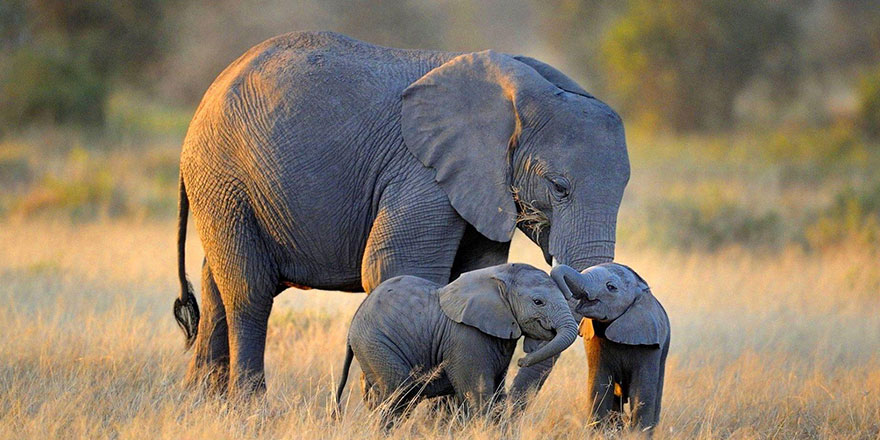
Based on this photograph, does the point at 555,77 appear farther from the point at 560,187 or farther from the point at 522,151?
the point at 560,187

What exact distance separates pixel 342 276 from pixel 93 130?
16545 mm

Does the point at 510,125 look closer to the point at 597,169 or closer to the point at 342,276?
the point at 597,169

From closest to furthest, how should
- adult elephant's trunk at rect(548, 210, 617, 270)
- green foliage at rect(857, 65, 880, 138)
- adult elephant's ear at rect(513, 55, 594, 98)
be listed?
adult elephant's trunk at rect(548, 210, 617, 270) < adult elephant's ear at rect(513, 55, 594, 98) < green foliage at rect(857, 65, 880, 138)

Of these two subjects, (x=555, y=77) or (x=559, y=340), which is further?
(x=555, y=77)

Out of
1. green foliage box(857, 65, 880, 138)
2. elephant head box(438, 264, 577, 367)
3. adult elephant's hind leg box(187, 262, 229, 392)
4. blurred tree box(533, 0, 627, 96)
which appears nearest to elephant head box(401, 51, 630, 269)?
elephant head box(438, 264, 577, 367)

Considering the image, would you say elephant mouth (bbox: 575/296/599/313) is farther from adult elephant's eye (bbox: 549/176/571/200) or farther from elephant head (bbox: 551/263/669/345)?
adult elephant's eye (bbox: 549/176/571/200)

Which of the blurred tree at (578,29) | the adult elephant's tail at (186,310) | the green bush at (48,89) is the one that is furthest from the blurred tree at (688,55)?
the adult elephant's tail at (186,310)

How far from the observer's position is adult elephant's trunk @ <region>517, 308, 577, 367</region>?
17.0 ft

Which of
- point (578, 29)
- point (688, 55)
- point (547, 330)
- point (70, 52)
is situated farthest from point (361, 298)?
point (578, 29)

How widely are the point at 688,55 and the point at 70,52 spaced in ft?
50.3

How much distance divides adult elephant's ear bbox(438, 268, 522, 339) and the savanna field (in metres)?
0.46

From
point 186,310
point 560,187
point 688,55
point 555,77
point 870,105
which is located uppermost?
point 688,55

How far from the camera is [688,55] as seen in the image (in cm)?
3017

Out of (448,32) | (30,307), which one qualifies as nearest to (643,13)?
(448,32)
